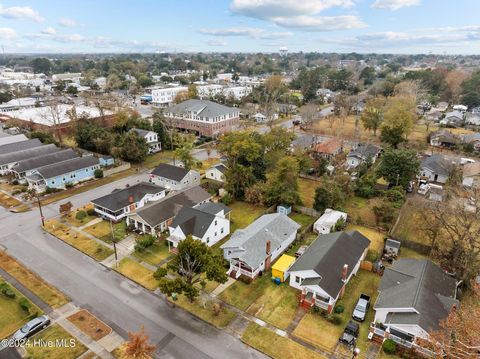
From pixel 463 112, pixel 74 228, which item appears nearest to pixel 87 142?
pixel 74 228

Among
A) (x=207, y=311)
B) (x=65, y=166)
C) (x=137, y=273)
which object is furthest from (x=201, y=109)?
(x=207, y=311)

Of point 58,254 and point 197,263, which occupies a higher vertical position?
point 197,263

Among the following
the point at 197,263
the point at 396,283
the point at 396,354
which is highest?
the point at 197,263

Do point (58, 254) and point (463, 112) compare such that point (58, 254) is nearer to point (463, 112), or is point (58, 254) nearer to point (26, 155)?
point (26, 155)

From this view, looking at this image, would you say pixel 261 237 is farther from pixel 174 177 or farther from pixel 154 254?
pixel 174 177

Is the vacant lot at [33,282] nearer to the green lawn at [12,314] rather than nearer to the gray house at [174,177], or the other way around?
the green lawn at [12,314]

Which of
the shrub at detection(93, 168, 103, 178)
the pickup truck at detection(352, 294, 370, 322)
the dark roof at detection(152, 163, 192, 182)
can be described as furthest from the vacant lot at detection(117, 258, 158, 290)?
the shrub at detection(93, 168, 103, 178)
